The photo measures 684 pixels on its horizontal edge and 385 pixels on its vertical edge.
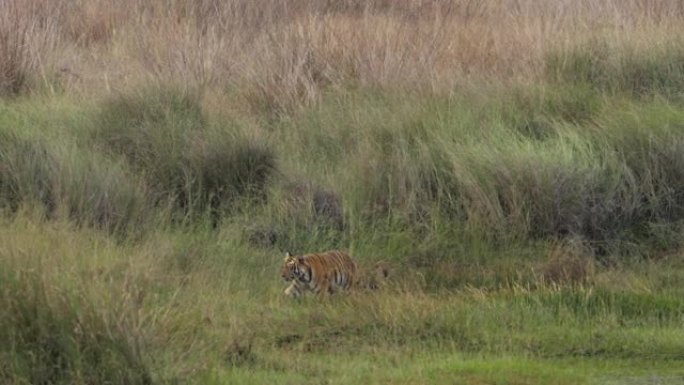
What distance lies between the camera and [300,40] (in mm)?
16922

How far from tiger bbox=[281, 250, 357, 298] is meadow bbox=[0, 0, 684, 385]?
0.11 m

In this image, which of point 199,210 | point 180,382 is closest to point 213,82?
point 199,210

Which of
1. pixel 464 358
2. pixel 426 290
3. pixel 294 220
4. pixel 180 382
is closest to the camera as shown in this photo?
pixel 180 382

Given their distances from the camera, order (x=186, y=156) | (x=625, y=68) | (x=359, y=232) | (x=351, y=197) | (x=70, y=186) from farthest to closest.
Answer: (x=625, y=68) < (x=186, y=156) < (x=351, y=197) < (x=359, y=232) < (x=70, y=186)

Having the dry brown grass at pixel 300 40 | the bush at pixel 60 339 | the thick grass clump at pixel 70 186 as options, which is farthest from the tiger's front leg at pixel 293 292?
the dry brown grass at pixel 300 40

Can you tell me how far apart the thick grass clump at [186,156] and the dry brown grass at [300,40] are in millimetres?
1087

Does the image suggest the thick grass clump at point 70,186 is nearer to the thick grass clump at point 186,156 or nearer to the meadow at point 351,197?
the meadow at point 351,197

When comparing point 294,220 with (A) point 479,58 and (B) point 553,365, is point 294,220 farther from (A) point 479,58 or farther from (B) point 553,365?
(A) point 479,58

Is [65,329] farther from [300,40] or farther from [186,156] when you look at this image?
[300,40]

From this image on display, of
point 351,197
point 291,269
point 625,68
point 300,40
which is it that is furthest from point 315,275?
point 300,40

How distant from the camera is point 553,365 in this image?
28.3 feet

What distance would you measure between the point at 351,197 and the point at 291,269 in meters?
2.20

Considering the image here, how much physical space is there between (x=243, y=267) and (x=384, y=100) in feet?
13.0

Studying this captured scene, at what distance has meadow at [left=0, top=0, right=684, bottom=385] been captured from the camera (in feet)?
26.9
